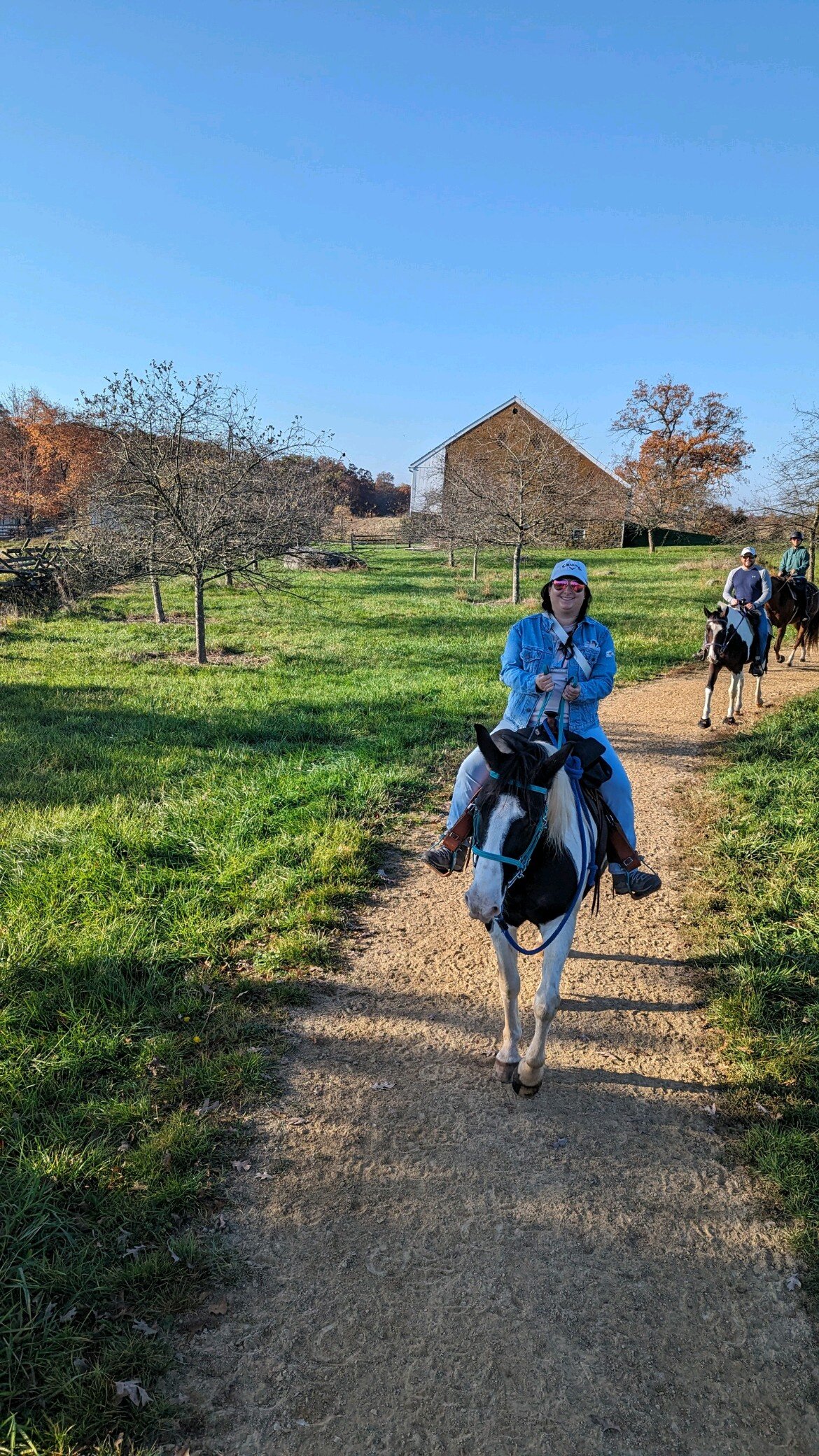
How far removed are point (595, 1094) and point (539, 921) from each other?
3.74 feet

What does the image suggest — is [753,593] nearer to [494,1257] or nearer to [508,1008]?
[508,1008]

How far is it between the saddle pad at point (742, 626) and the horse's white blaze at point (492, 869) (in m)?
8.85

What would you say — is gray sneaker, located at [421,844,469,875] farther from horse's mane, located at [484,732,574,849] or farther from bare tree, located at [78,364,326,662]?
bare tree, located at [78,364,326,662]

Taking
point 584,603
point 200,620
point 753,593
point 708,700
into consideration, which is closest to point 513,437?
point 200,620

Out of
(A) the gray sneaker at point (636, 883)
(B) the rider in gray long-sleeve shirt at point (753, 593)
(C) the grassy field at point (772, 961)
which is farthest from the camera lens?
(B) the rider in gray long-sleeve shirt at point (753, 593)

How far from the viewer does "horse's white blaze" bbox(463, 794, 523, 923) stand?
3.24m

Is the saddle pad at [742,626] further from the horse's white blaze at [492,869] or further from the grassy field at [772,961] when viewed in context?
the horse's white blaze at [492,869]

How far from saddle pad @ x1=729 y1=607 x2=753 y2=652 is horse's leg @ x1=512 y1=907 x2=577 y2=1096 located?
27.2ft

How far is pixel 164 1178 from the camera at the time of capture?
3.44 m

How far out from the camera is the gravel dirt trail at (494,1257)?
2.62m

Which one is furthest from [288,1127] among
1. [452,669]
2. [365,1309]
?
[452,669]

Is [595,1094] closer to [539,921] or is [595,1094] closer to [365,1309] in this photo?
[539,921]

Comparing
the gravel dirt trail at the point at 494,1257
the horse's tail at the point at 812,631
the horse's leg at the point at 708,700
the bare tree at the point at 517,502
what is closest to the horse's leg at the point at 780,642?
the horse's tail at the point at 812,631

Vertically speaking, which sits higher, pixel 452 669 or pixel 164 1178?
pixel 452 669
